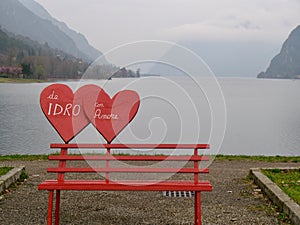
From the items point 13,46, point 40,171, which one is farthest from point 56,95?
point 13,46

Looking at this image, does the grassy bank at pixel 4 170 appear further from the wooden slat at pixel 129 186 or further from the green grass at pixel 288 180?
the green grass at pixel 288 180

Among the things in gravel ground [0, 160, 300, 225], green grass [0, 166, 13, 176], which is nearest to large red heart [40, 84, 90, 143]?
gravel ground [0, 160, 300, 225]

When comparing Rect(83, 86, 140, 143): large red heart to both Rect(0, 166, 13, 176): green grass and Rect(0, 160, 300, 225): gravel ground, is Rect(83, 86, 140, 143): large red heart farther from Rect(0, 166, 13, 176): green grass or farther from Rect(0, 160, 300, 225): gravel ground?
Rect(0, 166, 13, 176): green grass

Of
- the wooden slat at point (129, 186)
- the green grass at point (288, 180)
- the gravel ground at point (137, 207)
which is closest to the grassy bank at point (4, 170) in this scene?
the gravel ground at point (137, 207)

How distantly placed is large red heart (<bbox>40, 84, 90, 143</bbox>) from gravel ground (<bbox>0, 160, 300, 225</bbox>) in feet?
3.68

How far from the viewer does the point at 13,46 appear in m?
150

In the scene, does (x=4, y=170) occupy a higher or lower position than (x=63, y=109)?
lower

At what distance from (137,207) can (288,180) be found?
2.68 m

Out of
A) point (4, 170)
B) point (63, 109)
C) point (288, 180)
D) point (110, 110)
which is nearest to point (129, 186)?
point (110, 110)

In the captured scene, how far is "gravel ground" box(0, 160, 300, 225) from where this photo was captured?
530 centimetres

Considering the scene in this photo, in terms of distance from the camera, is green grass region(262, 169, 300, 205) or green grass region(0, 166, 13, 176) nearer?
green grass region(262, 169, 300, 205)

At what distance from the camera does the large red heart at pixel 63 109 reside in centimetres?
498

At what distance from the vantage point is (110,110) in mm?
5055

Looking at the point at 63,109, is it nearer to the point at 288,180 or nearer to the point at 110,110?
the point at 110,110
